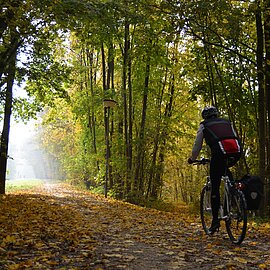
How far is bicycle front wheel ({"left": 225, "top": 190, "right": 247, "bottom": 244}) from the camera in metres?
5.12

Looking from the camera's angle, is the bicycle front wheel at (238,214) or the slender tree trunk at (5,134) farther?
the slender tree trunk at (5,134)

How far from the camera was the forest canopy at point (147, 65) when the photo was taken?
9688 mm

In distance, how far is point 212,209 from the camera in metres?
5.84

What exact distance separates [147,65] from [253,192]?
1150cm

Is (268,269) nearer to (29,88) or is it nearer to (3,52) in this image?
(3,52)

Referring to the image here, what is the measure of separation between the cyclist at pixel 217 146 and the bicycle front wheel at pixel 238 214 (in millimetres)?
336

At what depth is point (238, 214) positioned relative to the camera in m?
5.27

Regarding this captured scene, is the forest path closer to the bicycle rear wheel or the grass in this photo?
the bicycle rear wheel

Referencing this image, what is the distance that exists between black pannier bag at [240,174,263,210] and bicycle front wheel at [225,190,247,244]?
105mm

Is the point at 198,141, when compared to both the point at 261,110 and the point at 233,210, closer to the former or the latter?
the point at 233,210

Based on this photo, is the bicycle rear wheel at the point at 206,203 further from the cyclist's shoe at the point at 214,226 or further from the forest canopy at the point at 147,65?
the forest canopy at the point at 147,65

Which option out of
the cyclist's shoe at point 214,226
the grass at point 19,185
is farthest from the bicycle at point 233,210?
the grass at point 19,185

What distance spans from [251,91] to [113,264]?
35.1 ft

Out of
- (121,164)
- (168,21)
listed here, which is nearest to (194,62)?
(168,21)
